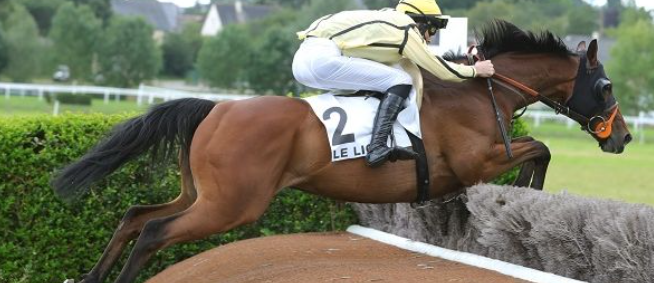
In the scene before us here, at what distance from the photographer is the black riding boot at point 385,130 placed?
588cm

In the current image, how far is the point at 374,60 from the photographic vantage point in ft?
20.0

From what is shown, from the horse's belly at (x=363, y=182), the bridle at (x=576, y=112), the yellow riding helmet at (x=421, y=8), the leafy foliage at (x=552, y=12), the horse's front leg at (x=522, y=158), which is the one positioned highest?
the leafy foliage at (x=552, y=12)

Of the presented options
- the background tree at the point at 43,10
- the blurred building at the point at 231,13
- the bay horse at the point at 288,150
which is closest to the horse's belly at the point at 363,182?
the bay horse at the point at 288,150

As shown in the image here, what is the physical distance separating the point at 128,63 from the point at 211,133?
48.3m

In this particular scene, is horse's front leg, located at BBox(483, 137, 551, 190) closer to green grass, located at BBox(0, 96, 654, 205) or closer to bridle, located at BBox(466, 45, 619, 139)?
bridle, located at BBox(466, 45, 619, 139)

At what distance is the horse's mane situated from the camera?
6.74 meters

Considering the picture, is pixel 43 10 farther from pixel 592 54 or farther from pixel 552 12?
pixel 592 54

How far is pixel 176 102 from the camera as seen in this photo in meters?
6.09

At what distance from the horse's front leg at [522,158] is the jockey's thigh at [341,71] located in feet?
2.39


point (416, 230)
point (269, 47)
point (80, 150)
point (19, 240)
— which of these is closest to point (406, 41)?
point (416, 230)

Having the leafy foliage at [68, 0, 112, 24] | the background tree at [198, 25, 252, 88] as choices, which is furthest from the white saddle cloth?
the leafy foliage at [68, 0, 112, 24]

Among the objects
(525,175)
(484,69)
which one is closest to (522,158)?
(525,175)

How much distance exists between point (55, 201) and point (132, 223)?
1.04 metres

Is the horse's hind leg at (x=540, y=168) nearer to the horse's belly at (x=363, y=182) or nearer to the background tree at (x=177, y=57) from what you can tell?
the horse's belly at (x=363, y=182)
